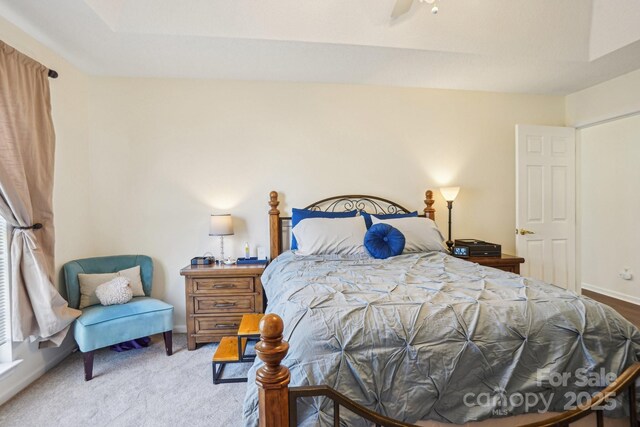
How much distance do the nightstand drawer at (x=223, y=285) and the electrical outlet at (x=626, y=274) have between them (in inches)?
183

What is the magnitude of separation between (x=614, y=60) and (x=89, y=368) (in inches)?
202

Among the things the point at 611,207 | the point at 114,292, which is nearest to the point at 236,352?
the point at 114,292

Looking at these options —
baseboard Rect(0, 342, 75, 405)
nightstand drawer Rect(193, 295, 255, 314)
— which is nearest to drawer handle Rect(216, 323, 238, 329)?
nightstand drawer Rect(193, 295, 255, 314)

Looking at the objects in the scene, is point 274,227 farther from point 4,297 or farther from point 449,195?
point 4,297

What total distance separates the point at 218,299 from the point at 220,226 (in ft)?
2.23

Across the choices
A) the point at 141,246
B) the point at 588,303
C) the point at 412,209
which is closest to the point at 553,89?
the point at 412,209

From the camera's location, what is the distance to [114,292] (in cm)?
254

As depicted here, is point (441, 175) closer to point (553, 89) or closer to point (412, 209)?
point (412, 209)

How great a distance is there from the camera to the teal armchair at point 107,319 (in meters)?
Result: 2.26

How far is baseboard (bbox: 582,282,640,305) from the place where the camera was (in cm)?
383

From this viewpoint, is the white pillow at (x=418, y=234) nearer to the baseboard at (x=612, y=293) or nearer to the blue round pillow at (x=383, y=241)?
the blue round pillow at (x=383, y=241)

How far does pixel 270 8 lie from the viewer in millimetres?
2305

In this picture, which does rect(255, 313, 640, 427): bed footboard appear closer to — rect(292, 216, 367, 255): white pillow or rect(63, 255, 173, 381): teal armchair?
rect(292, 216, 367, 255): white pillow

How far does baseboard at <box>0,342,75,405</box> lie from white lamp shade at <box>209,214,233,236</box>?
1523 millimetres
